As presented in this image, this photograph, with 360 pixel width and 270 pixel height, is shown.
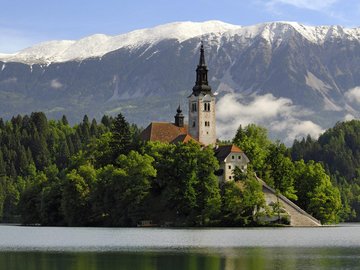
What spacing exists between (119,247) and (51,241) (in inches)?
529

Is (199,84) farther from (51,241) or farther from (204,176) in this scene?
(51,241)

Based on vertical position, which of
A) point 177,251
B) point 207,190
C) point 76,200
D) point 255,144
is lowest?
point 177,251

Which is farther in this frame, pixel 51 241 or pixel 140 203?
pixel 140 203

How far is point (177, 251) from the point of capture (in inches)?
3442

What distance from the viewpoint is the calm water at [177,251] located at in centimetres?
7319

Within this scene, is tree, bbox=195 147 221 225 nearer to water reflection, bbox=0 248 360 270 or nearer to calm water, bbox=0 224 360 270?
calm water, bbox=0 224 360 270

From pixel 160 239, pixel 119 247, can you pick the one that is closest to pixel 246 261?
pixel 119 247

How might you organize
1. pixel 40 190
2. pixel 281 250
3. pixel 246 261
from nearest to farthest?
pixel 246 261, pixel 281 250, pixel 40 190

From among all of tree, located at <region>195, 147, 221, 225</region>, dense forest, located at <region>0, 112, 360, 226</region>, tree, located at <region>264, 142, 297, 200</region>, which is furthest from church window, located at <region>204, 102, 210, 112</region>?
tree, located at <region>195, 147, 221, 225</region>

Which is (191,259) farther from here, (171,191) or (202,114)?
(202,114)

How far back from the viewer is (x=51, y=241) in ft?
340

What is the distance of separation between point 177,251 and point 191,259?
8710 millimetres

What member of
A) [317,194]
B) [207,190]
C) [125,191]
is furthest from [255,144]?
[125,191]

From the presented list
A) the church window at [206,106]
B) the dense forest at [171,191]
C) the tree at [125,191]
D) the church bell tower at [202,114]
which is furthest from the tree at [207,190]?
the church window at [206,106]
